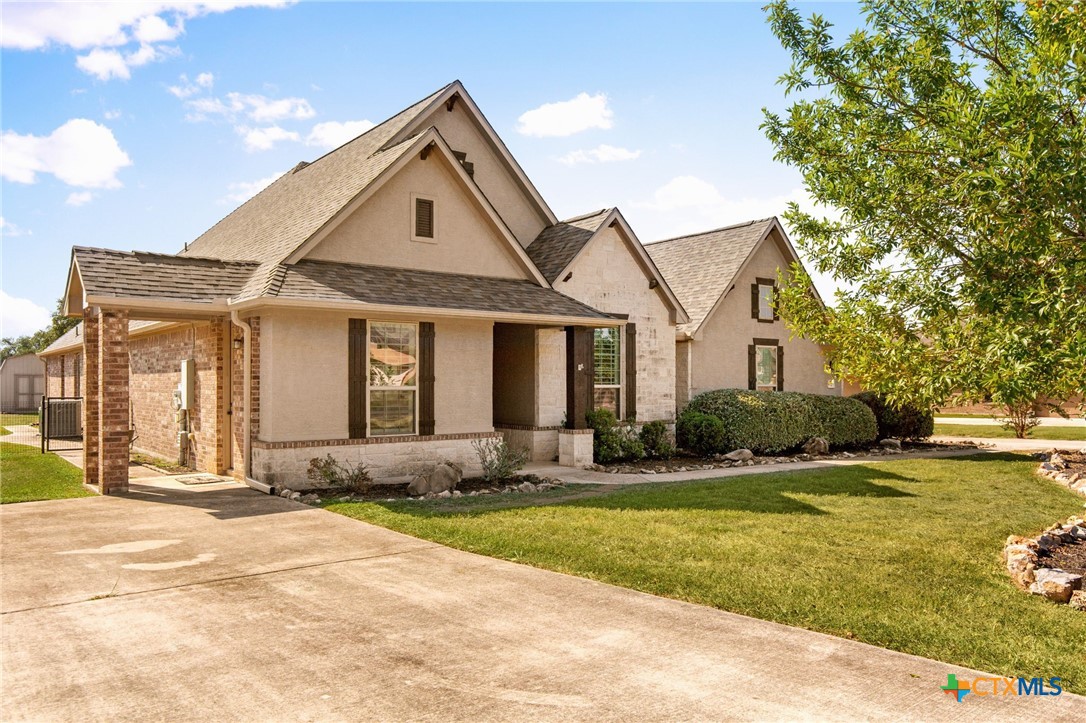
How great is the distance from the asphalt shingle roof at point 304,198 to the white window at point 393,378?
85.0 inches

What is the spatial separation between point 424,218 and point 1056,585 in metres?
11.5

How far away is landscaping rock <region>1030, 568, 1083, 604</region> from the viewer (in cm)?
700

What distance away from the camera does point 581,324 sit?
15781mm

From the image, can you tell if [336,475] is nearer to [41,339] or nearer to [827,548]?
[827,548]

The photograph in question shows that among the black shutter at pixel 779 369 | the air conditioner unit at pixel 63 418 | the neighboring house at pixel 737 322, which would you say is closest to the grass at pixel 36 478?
the air conditioner unit at pixel 63 418

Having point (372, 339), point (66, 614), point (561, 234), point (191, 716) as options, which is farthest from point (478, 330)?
point (191, 716)

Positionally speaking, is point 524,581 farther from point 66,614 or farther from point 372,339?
point 372,339

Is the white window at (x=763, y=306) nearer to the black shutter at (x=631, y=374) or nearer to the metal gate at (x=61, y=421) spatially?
the black shutter at (x=631, y=374)

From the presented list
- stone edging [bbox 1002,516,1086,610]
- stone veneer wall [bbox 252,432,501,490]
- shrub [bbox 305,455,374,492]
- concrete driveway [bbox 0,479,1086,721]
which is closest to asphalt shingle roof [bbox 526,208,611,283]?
stone veneer wall [bbox 252,432,501,490]

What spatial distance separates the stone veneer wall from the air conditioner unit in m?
11.4

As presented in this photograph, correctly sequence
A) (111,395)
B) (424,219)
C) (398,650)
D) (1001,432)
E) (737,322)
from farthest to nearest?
(1001,432), (737,322), (424,219), (111,395), (398,650)

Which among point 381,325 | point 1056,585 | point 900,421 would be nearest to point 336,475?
point 381,325

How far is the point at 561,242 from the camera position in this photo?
62.2 ft

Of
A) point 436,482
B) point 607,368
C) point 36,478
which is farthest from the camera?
point 607,368
